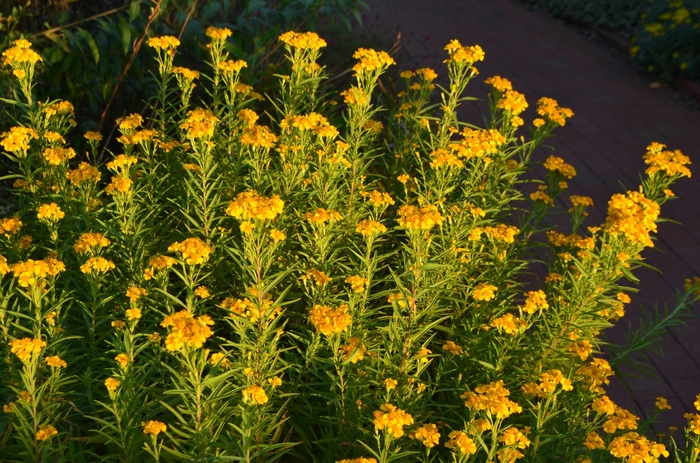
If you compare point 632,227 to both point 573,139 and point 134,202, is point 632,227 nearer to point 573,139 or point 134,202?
point 134,202

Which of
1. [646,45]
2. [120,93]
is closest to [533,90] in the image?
[646,45]

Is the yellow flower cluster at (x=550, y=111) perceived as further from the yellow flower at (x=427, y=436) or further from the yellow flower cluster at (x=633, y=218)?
the yellow flower at (x=427, y=436)

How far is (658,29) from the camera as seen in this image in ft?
24.4

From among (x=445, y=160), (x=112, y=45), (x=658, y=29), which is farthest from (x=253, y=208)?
(x=658, y=29)

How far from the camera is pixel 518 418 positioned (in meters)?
2.60

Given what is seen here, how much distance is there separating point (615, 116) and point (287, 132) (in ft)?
15.1

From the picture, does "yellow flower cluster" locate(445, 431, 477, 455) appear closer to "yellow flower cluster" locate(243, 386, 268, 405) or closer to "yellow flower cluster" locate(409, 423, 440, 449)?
"yellow flower cluster" locate(409, 423, 440, 449)

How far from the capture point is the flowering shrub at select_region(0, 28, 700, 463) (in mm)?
2070

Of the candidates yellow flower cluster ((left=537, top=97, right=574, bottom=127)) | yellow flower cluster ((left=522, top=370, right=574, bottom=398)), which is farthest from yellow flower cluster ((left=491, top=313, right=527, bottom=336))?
yellow flower cluster ((left=537, top=97, right=574, bottom=127))

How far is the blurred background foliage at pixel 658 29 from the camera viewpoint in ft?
23.3

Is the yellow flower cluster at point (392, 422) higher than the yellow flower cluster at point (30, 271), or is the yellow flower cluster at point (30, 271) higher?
the yellow flower cluster at point (392, 422)

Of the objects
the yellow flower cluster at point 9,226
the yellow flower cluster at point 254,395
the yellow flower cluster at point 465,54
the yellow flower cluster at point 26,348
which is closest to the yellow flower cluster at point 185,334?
the yellow flower cluster at point 254,395

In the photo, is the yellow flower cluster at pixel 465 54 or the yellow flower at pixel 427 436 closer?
the yellow flower at pixel 427 436

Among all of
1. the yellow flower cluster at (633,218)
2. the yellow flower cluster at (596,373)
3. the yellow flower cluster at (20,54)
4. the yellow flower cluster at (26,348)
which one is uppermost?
the yellow flower cluster at (633,218)
